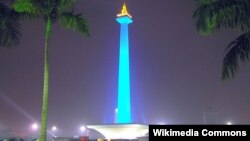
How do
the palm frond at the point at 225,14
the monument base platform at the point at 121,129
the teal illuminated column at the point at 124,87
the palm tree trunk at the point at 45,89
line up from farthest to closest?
the monument base platform at the point at 121,129, the teal illuminated column at the point at 124,87, the palm tree trunk at the point at 45,89, the palm frond at the point at 225,14

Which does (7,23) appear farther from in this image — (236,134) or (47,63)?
(236,134)

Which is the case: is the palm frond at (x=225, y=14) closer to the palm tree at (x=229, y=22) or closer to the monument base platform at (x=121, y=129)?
the palm tree at (x=229, y=22)

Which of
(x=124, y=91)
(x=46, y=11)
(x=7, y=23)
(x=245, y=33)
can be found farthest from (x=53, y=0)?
(x=124, y=91)

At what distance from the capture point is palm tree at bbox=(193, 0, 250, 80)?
18.3 metres

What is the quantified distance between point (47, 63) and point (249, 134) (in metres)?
17.2

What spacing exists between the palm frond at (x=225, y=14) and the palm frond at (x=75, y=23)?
726 centimetres

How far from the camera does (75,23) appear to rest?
22891 millimetres

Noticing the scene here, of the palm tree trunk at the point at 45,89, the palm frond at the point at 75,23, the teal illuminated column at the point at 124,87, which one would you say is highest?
the teal illuminated column at the point at 124,87

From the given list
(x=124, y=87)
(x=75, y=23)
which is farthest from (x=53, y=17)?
(x=124, y=87)

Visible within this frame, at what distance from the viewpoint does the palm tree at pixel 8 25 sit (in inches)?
896

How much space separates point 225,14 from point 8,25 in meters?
13.0

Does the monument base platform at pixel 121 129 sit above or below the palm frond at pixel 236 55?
above

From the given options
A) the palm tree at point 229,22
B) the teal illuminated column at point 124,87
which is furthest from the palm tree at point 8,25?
the teal illuminated column at point 124,87

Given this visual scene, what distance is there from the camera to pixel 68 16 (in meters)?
23.0
